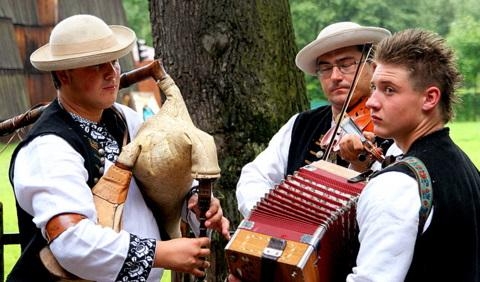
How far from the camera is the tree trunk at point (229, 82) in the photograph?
5094 mm

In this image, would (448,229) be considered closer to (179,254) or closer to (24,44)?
(179,254)

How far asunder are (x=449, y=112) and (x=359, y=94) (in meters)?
1.02

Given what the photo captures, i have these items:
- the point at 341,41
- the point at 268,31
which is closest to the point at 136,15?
the point at 268,31

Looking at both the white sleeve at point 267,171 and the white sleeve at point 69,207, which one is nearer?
the white sleeve at point 69,207

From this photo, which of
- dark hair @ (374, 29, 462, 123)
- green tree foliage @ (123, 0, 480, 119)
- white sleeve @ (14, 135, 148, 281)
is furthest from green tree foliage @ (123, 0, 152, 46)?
dark hair @ (374, 29, 462, 123)

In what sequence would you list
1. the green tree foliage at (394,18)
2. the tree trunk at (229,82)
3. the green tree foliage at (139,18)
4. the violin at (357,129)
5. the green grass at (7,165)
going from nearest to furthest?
the violin at (357,129) < the tree trunk at (229,82) < the green grass at (7,165) < the green tree foliage at (394,18) < the green tree foliage at (139,18)

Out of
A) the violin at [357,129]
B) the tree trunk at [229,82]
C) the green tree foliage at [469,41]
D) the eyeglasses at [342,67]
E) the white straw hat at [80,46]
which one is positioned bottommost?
the green tree foliage at [469,41]

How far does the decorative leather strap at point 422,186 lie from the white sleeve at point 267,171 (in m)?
1.39

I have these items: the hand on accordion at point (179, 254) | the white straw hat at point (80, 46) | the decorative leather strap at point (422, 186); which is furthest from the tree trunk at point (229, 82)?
the decorative leather strap at point (422, 186)

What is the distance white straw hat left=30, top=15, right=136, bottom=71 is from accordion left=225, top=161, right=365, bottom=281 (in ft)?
2.53

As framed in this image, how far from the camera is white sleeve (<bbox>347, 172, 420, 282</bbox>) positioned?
95.9 inches

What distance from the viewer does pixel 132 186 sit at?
3.20 meters

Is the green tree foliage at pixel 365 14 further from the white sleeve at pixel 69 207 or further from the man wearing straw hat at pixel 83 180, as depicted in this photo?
the white sleeve at pixel 69 207

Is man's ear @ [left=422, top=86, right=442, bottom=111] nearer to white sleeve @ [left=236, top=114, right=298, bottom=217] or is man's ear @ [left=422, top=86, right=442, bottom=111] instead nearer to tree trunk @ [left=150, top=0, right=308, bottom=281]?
white sleeve @ [left=236, top=114, right=298, bottom=217]
